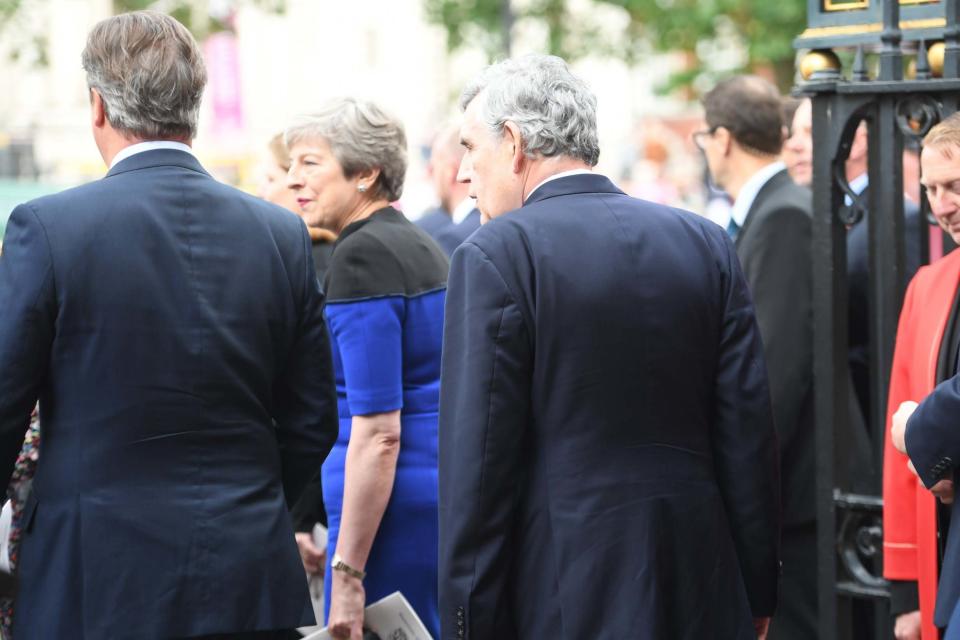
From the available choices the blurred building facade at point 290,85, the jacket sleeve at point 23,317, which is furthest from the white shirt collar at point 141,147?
the blurred building facade at point 290,85

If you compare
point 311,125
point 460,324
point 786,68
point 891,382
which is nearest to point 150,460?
point 460,324

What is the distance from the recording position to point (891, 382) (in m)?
3.89

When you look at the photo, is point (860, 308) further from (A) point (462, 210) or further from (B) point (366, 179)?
(A) point (462, 210)

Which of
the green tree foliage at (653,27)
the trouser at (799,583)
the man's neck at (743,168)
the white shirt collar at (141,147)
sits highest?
the green tree foliage at (653,27)

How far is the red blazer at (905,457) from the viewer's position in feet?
12.1

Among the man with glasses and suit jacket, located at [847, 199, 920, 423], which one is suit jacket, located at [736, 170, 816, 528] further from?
suit jacket, located at [847, 199, 920, 423]

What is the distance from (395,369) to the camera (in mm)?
4051

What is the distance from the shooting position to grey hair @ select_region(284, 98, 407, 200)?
4.38m

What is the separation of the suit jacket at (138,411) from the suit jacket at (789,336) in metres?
2.33

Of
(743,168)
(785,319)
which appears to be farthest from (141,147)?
(743,168)

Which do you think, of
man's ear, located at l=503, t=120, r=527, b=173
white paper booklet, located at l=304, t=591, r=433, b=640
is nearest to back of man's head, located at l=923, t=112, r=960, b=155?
man's ear, located at l=503, t=120, r=527, b=173

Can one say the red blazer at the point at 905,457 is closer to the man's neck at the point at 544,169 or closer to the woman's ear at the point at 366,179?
the man's neck at the point at 544,169

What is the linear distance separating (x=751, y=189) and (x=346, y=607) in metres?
2.41

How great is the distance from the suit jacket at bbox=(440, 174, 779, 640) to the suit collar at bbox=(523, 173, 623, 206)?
12mm
